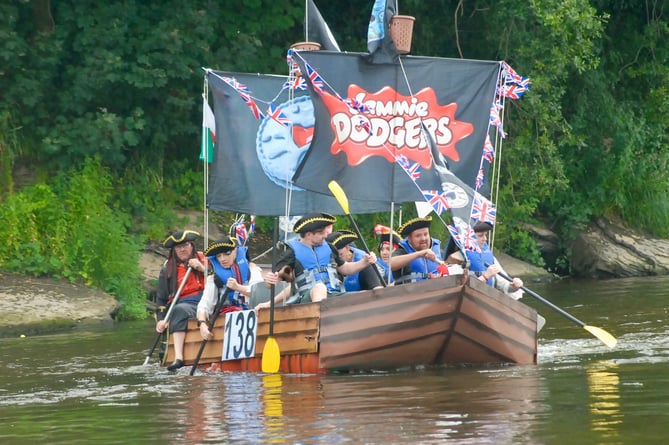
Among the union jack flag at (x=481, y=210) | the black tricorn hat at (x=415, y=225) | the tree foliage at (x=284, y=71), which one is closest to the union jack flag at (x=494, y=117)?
the union jack flag at (x=481, y=210)

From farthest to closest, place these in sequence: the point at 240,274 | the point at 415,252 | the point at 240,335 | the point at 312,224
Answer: the point at 240,274, the point at 240,335, the point at 415,252, the point at 312,224

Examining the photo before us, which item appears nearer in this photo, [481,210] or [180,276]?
[481,210]

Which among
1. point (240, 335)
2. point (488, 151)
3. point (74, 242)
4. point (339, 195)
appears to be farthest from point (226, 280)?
point (74, 242)

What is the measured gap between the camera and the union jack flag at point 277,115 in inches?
685

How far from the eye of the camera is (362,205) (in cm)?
1542

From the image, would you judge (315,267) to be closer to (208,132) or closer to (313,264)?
(313,264)

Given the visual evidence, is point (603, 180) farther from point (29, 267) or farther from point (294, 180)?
point (294, 180)

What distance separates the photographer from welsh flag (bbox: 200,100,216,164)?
58.2 feet

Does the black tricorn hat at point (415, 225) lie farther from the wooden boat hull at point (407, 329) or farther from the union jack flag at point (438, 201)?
the wooden boat hull at point (407, 329)

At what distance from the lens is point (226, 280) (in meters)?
14.6

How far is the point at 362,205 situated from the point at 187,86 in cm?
1086

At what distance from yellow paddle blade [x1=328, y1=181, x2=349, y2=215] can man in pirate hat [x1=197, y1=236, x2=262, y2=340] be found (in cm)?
126

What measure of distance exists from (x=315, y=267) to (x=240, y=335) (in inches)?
51.4

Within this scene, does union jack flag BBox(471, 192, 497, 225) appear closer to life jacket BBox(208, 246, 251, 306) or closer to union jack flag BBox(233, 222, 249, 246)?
life jacket BBox(208, 246, 251, 306)
